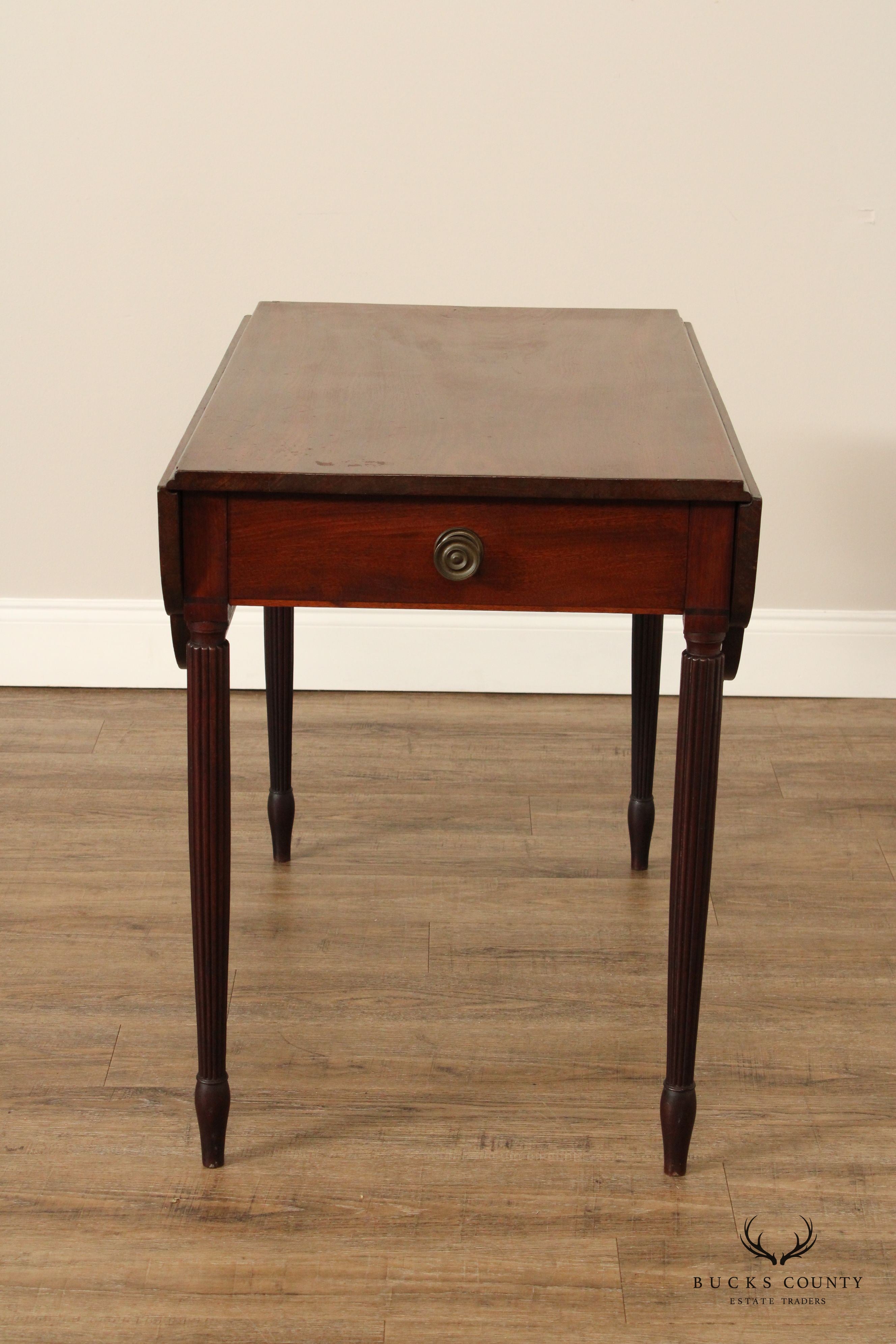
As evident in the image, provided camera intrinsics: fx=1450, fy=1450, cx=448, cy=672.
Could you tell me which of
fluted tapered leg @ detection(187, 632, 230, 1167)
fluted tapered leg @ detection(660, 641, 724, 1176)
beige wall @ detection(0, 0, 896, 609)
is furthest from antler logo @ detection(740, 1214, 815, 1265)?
beige wall @ detection(0, 0, 896, 609)

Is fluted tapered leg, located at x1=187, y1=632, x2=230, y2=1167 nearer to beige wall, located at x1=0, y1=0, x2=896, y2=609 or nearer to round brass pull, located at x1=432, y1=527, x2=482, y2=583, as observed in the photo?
round brass pull, located at x1=432, y1=527, x2=482, y2=583

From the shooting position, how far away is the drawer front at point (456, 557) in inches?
53.6

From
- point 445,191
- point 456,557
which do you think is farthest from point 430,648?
point 456,557

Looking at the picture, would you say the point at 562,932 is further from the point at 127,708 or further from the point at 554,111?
the point at 554,111

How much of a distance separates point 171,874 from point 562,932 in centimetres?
58

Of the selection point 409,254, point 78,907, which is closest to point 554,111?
point 409,254

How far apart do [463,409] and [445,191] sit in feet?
3.61

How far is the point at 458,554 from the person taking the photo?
1.37 meters

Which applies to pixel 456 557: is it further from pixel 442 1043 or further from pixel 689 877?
pixel 442 1043

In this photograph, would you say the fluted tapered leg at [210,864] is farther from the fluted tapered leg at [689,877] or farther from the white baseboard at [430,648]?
the white baseboard at [430,648]

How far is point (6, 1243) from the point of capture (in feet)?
4.85

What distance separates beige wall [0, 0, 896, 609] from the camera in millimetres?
2393

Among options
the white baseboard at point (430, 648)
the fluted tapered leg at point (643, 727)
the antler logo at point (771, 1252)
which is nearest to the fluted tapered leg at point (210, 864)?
the antler logo at point (771, 1252)

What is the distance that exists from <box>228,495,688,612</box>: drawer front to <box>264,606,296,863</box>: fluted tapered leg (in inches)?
19.6
